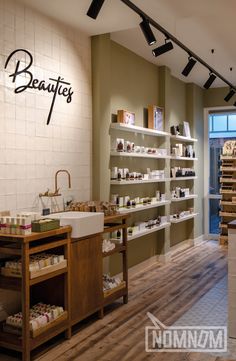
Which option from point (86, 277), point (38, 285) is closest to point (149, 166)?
point (86, 277)

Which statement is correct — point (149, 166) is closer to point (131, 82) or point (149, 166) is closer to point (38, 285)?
point (131, 82)

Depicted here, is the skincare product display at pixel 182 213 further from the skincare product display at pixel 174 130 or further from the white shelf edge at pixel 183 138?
the skincare product display at pixel 174 130

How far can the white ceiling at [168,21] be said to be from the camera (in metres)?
4.07

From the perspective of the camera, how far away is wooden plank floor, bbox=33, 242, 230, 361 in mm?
3428

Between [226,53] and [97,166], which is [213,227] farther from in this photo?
[97,166]

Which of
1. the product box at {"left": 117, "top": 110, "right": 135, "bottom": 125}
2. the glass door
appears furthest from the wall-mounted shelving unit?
the glass door

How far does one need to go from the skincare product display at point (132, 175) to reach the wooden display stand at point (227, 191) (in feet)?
7.08

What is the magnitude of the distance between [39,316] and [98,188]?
1895 millimetres

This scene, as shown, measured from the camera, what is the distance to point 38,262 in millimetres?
3367

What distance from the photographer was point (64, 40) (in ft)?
14.9

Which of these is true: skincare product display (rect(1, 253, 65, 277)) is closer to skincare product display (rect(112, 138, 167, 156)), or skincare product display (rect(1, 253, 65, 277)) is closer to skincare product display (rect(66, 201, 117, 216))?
skincare product display (rect(66, 201, 117, 216))

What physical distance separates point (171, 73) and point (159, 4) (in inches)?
131

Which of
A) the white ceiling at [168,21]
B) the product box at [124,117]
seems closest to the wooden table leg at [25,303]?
the white ceiling at [168,21]

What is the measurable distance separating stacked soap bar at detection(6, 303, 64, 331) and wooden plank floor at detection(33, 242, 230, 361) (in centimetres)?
27
